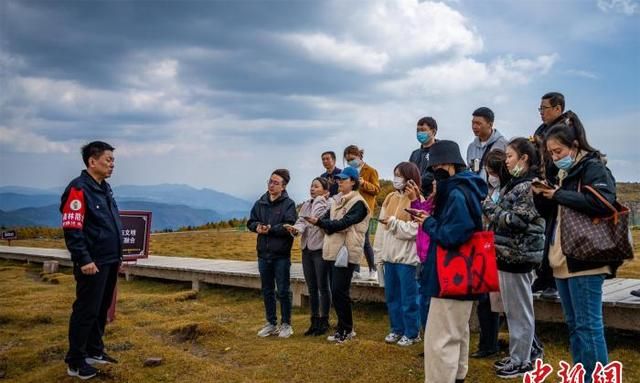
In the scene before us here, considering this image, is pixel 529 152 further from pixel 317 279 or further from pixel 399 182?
pixel 317 279

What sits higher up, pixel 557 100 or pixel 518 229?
pixel 557 100

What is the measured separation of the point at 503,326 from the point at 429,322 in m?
3.46

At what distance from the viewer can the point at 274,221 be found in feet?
23.3

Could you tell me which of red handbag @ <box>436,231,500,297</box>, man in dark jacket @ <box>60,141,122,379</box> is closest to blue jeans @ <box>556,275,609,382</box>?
red handbag @ <box>436,231,500,297</box>

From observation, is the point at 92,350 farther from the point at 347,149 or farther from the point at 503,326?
the point at 503,326

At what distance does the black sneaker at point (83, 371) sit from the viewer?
5.49 meters

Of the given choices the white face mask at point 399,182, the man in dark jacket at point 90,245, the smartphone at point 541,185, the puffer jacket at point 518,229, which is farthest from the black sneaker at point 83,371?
the smartphone at point 541,185

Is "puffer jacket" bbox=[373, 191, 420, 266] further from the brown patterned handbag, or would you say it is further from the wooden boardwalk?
the brown patterned handbag

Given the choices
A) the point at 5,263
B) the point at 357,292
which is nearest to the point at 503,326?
the point at 357,292

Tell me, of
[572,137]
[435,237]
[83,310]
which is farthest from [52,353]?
[572,137]

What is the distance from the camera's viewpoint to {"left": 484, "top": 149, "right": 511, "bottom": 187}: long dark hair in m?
5.20

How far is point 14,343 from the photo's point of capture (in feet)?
24.2

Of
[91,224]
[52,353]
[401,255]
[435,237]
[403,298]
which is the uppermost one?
[435,237]

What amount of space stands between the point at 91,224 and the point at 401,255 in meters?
3.47
